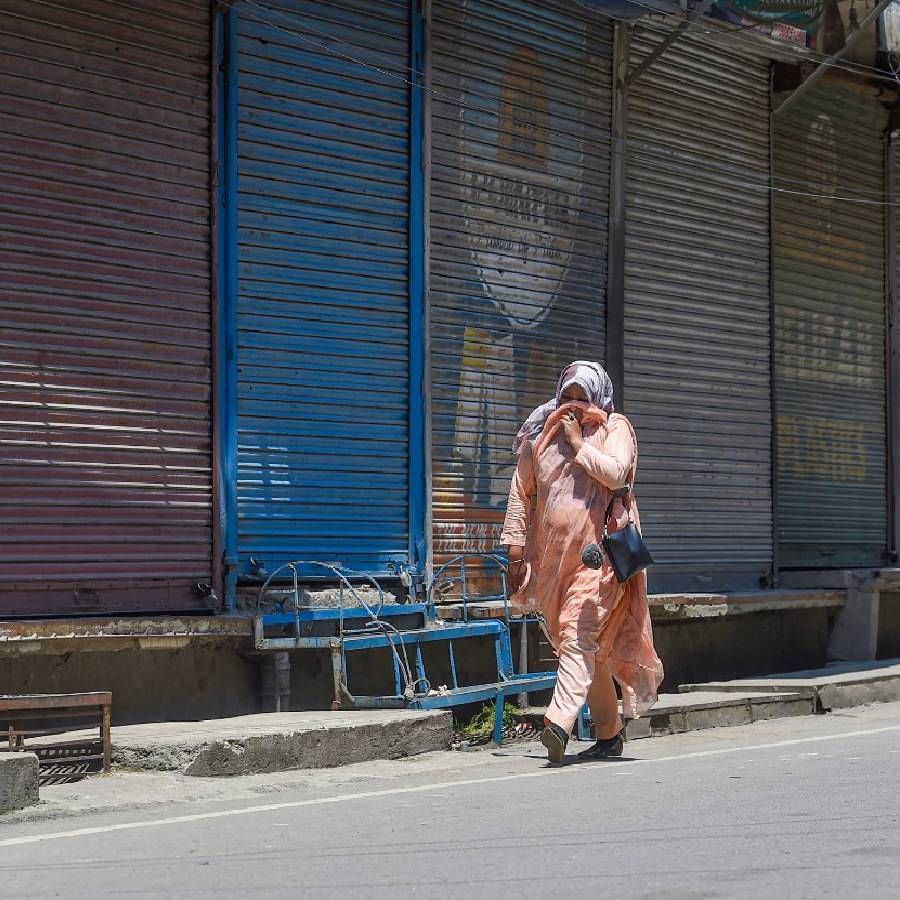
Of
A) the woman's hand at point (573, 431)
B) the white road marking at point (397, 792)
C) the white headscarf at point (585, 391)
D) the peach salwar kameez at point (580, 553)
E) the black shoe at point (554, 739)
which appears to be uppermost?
the white headscarf at point (585, 391)

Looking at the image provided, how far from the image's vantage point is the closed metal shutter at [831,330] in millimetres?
14797

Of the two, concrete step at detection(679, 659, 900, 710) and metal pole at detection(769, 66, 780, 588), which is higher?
metal pole at detection(769, 66, 780, 588)

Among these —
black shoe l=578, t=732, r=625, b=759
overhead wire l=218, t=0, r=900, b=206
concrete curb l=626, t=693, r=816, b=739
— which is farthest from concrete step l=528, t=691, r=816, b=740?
overhead wire l=218, t=0, r=900, b=206

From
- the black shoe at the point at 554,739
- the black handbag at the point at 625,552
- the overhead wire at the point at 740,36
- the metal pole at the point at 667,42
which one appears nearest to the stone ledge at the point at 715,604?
the black handbag at the point at 625,552

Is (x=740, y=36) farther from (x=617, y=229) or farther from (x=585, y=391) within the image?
(x=585, y=391)

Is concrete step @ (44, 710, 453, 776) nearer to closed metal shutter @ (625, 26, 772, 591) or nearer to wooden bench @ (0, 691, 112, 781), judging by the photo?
wooden bench @ (0, 691, 112, 781)

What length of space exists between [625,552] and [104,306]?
3156 millimetres

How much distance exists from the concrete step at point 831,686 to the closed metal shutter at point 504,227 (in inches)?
75.9

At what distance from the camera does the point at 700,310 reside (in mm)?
13812

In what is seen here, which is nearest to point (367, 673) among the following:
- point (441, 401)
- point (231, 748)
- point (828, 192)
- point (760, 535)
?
point (441, 401)

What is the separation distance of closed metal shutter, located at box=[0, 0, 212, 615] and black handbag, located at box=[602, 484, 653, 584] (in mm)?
2598

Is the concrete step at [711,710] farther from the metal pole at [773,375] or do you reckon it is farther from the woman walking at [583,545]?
the metal pole at [773,375]

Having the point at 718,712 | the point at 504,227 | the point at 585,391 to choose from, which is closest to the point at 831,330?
the point at 504,227

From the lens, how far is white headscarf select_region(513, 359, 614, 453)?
845cm
